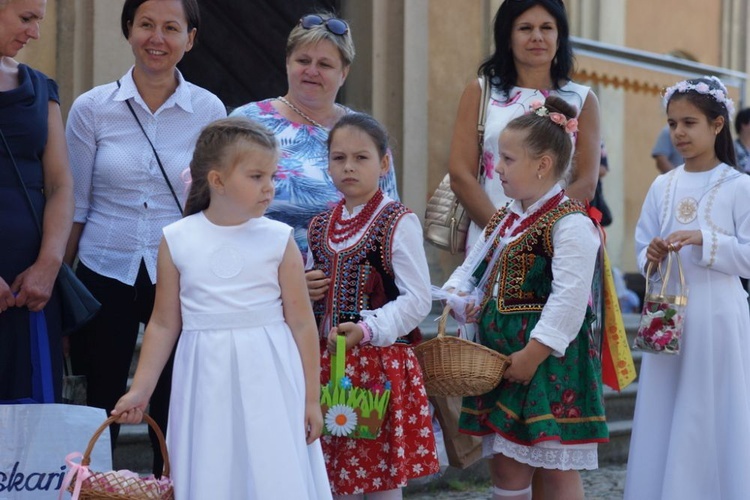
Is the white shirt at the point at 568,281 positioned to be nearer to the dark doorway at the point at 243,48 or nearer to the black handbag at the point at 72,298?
the black handbag at the point at 72,298

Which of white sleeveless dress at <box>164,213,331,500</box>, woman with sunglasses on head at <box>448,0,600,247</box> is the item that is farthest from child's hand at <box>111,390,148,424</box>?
woman with sunglasses on head at <box>448,0,600,247</box>

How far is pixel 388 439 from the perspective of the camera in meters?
4.49

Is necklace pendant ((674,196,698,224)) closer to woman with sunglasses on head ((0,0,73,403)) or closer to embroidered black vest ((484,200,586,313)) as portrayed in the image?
embroidered black vest ((484,200,586,313))

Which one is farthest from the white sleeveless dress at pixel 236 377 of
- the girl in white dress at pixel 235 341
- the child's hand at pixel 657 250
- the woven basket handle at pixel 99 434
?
the child's hand at pixel 657 250

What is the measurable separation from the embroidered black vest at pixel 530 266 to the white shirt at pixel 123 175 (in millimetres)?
1207

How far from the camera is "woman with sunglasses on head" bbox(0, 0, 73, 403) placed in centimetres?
421

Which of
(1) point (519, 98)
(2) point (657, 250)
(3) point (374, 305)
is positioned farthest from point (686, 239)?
(3) point (374, 305)

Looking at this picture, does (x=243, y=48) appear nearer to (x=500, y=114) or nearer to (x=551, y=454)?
(x=500, y=114)

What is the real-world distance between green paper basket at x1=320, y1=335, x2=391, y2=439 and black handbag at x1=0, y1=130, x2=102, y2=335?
2.72 feet

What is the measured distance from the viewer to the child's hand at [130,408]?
3699 mm

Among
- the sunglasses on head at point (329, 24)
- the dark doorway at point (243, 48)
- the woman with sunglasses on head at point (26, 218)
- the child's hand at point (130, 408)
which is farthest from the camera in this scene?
the dark doorway at point (243, 48)

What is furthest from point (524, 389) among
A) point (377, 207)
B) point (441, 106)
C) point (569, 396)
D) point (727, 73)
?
point (727, 73)

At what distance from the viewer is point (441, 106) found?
878 centimetres

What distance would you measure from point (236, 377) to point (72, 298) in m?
0.75
